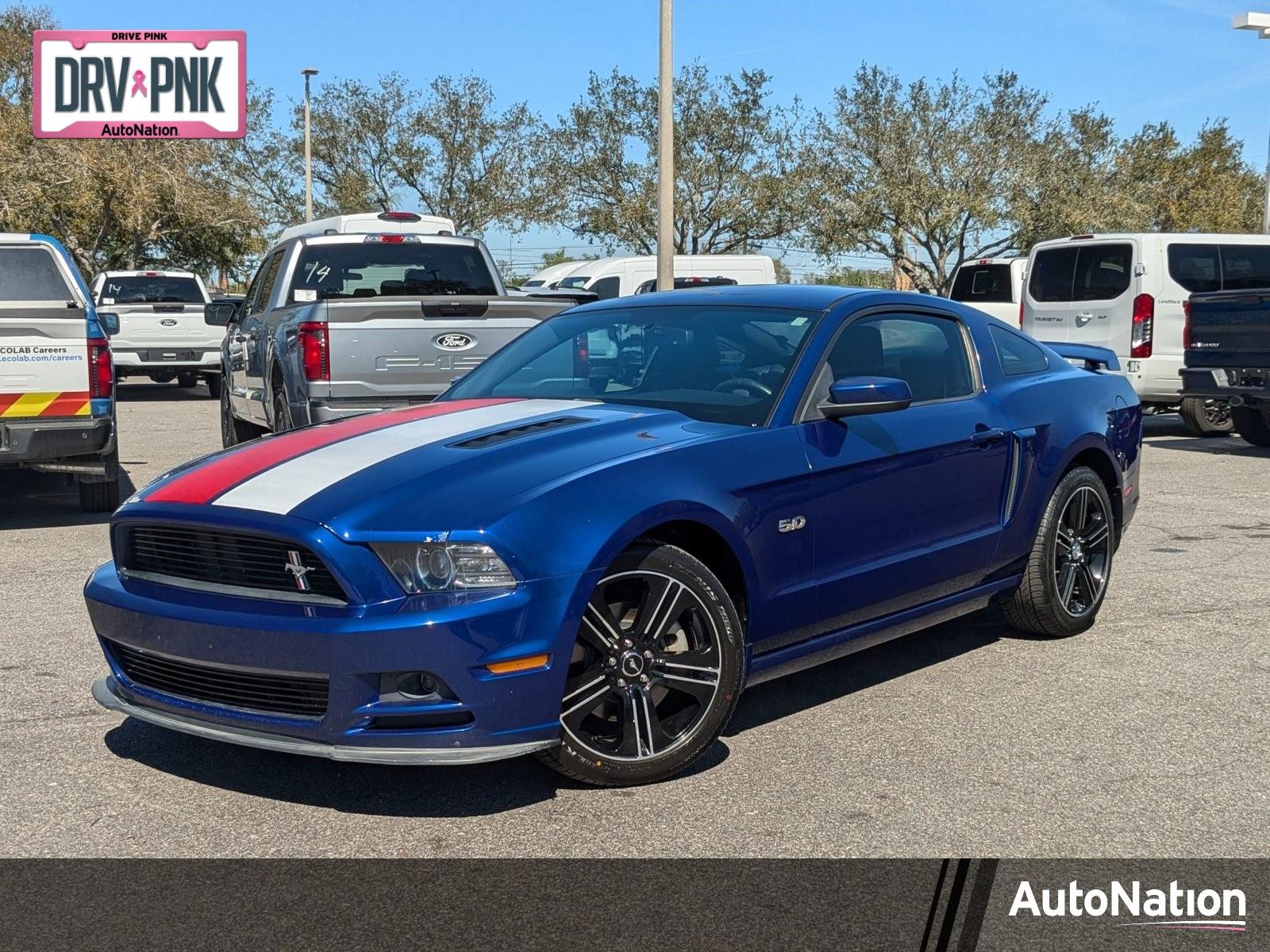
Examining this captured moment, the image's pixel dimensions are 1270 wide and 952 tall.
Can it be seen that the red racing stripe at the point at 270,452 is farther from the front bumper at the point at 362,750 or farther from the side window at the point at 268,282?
the side window at the point at 268,282

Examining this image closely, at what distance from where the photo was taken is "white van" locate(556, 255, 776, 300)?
23281 millimetres

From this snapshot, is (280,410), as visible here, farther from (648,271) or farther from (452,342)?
(648,271)

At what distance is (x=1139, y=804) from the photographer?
4262 mm

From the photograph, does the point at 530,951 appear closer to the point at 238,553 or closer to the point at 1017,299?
the point at 238,553

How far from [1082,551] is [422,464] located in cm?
328

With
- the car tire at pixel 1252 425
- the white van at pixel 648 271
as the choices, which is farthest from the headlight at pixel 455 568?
the white van at pixel 648 271

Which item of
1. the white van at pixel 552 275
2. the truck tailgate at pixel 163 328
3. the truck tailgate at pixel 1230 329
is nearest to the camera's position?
the truck tailgate at pixel 1230 329

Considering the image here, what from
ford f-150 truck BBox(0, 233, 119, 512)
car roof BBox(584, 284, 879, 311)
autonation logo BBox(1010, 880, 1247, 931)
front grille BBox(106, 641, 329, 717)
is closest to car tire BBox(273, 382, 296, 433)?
ford f-150 truck BBox(0, 233, 119, 512)

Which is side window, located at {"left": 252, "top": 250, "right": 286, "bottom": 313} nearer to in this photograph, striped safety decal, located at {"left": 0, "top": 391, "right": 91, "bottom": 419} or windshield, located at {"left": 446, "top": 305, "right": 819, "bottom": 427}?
striped safety decal, located at {"left": 0, "top": 391, "right": 91, "bottom": 419}

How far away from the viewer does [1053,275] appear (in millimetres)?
16578

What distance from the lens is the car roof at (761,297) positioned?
550 cm

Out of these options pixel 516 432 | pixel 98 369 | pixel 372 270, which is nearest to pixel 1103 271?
pixel 372 270

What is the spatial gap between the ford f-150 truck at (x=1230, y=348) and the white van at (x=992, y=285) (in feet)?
26.2

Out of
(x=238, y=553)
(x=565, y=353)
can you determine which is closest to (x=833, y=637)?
(x=565, y=353)
